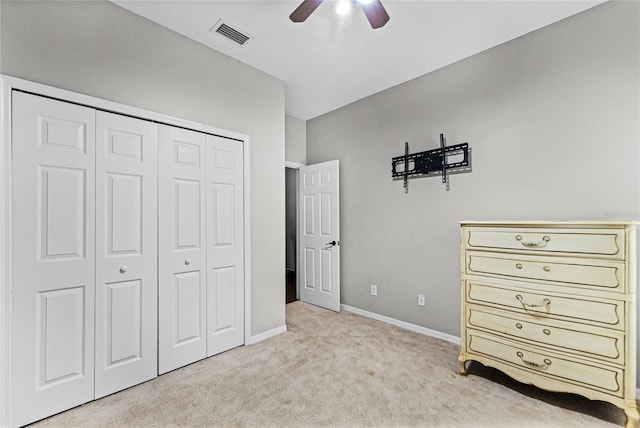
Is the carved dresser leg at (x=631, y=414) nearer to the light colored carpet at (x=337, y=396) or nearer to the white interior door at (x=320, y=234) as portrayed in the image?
the light colored carpet at (x=337, y=396)

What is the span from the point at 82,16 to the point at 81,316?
6.66 ft

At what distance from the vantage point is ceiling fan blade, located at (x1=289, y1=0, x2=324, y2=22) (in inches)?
67.9

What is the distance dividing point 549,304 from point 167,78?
3288mm

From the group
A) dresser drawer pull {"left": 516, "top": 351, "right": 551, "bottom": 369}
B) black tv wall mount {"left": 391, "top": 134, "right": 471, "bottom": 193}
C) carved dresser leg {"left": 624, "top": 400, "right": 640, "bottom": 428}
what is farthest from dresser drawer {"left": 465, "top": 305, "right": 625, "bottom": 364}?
black tv wall mount {"left": 391, "top": 134, "right": 471, "bottom": 193}

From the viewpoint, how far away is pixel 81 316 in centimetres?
194

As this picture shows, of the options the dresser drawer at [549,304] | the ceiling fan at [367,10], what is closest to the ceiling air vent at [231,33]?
the ceiling fan at [367,10]

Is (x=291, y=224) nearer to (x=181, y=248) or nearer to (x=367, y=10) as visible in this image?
(x=181, y=248)

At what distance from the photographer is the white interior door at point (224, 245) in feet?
8.60

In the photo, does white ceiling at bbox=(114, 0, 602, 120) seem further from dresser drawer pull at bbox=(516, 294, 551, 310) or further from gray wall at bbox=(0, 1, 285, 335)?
dresser drawer pull at bbox=(516, 294, 551, 310)

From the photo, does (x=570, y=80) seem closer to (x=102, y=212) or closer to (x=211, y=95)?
(x=211, y=95)

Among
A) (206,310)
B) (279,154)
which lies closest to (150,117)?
(279,154)

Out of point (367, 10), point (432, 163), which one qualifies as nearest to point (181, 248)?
point (367, 10)

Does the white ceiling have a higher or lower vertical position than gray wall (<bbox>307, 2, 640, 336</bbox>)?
higher

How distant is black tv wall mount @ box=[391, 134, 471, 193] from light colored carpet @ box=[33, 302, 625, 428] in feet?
5.71
